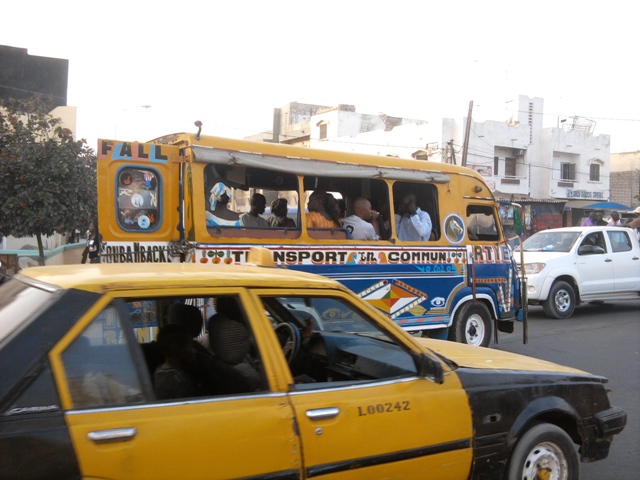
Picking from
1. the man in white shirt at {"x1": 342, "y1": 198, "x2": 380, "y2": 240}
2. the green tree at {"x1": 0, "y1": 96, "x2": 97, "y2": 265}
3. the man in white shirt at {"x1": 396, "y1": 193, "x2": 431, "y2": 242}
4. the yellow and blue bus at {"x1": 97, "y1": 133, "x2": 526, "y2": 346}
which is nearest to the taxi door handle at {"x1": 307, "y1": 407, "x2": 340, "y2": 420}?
the yellow and blue bus at {"x1": 97, "y1": 133, "x2": 526, "y2": 346}

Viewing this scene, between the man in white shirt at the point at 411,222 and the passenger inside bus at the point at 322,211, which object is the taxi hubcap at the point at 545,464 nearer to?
the passenger inside bus at the point at 322,211

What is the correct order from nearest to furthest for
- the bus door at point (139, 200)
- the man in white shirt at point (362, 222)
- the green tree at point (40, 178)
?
1. the bus door at point (139, 200)
2. the man in white shirt at point (362, 222)
3. the green tree at point (40, 178)

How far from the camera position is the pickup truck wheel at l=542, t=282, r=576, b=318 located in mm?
12219

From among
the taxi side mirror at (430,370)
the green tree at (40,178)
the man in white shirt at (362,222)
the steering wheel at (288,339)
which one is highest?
the green tree at (40,178)

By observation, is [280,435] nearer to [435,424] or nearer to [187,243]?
[435,424]

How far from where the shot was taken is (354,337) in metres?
4.00

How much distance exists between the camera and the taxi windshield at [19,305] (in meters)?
2.49

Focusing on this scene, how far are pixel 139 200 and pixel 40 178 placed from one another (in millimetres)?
3995

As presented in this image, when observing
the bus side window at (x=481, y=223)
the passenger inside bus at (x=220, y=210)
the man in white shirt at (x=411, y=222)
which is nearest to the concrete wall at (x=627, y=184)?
the bus side window at (x=481, y=223)

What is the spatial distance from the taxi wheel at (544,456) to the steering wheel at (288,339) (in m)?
1.35

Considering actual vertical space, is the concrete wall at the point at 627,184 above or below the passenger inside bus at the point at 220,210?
above

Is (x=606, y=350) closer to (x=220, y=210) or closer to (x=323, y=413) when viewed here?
(x=220, y=210)

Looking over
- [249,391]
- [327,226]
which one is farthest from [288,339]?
[327,226]

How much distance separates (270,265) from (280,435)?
1329mm
